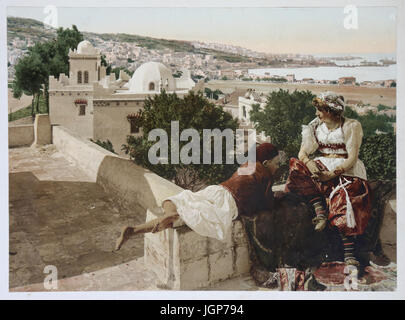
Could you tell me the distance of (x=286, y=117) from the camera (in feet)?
17.8

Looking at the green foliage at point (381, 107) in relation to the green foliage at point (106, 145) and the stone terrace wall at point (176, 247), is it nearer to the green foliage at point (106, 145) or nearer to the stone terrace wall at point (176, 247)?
the stone terrace wall at point (176, 247)

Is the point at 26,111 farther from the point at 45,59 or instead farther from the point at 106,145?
the point at 106,145

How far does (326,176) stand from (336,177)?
0.37ft

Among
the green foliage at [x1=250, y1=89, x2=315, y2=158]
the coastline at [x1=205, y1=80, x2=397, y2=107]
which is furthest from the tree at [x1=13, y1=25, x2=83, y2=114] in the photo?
the green foliage at [x1=250, y1=89, x2=315, y2=158]

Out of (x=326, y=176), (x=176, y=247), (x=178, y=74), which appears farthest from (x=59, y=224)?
(x=326, y=176)

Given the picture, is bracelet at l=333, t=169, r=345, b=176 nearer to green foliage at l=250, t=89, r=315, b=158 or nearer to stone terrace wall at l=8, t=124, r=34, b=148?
green foliage at l=250, t=89, r=315, b=158

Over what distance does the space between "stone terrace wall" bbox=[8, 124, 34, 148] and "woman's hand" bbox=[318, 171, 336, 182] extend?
12.1 ft

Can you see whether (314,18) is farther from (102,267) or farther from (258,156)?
(102,267)

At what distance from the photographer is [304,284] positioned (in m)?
5.28

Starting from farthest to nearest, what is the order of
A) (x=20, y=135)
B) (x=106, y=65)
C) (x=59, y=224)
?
1. (x=20, y=135)
2. (x=106, y=65)
3. (x=59, y=224)

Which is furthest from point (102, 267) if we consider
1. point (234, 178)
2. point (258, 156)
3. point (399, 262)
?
point (399, 262)

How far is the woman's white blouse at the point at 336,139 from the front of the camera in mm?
5203

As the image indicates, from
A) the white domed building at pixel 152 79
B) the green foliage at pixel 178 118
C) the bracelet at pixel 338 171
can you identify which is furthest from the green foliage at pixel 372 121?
the white domed building at pixel 152 79

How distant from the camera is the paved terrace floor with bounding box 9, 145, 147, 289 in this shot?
4961 millimetres
